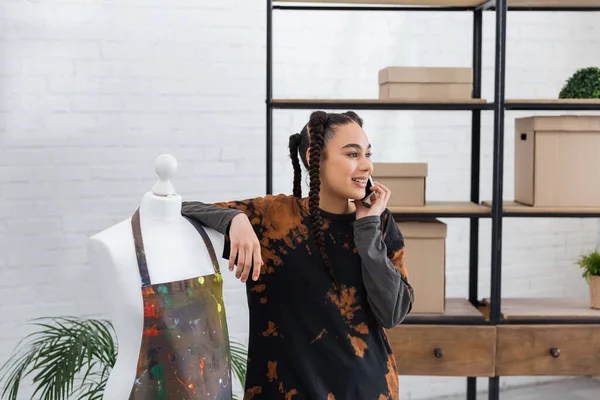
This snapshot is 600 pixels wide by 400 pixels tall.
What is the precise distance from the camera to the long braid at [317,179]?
1.80 m

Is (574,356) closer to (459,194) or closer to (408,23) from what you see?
(459,194)

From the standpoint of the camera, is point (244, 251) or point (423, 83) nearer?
point (244, 251)

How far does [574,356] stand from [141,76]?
207 centimetres

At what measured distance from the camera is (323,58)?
3.75 meters

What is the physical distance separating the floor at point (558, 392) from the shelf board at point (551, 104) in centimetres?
190

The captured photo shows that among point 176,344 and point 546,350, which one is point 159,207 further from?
point 546,350

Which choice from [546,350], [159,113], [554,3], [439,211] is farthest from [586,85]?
[159,113]

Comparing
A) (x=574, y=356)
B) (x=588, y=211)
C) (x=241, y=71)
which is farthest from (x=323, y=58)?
(x=574, y=356)

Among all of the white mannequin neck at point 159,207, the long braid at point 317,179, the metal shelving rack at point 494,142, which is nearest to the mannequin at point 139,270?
the white mannequin neck at point 159,207

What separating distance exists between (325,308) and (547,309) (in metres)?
1.53

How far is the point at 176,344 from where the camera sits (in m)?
1.43

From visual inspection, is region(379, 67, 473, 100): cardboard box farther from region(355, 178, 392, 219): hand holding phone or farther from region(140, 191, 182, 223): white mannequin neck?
region(140, 191, 182, 223): white mannequin neck

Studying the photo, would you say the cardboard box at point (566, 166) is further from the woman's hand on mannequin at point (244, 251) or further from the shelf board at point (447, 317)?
the woman's hand on mannequin at point (244, 251)

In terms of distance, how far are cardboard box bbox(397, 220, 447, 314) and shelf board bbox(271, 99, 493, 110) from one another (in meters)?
0.43
